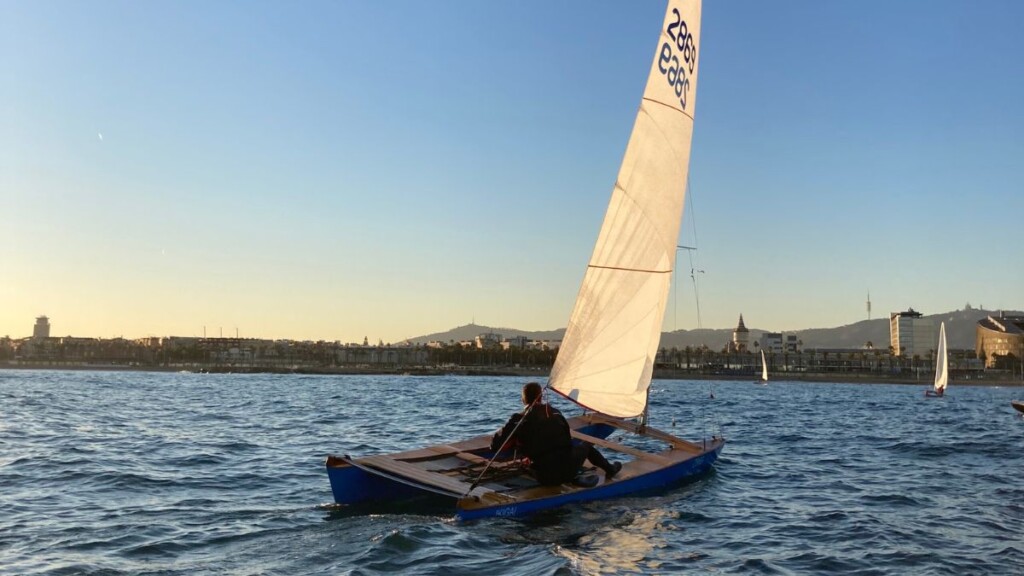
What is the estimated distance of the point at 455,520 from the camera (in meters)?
12.2

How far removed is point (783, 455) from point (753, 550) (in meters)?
12.6

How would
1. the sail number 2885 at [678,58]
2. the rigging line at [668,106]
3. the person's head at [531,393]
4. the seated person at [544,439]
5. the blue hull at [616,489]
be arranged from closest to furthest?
the blue hull at [616,489], the person's head at [531,393], the seated person at [544,439], the rigging line at [668,106], the sail number 2885 at [678,58]

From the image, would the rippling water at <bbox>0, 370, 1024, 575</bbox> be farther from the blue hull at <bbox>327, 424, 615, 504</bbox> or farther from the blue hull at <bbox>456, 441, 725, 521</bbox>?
the blue hull at <bbox>327, 424, 615, 504</bbox>

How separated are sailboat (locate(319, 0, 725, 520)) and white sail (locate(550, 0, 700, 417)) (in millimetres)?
22

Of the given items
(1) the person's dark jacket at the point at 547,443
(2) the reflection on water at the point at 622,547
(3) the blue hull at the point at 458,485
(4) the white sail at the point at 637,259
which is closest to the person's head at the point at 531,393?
(1) the person's dark jacket at the point at 547,443

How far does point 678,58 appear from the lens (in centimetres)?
1775

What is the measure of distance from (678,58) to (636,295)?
18.5 feet

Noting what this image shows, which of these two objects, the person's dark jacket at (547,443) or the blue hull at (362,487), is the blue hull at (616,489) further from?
the blue hull at (362,487)

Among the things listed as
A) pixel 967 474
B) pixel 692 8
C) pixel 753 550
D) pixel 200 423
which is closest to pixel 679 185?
pixel 692 8

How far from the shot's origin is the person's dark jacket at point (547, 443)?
13398 mm

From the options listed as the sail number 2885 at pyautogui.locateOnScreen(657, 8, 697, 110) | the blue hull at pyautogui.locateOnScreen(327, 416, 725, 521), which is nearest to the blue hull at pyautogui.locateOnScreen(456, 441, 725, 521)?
the blue hull at pyautogui.locateOnScreen(327, 416, 725, 521)

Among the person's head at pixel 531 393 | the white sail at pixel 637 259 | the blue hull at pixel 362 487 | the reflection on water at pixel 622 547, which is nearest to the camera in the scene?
the reflection on water at pixel 622 547

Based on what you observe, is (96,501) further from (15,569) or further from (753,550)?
(753,550)

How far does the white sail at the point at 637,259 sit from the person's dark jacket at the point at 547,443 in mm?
2792
